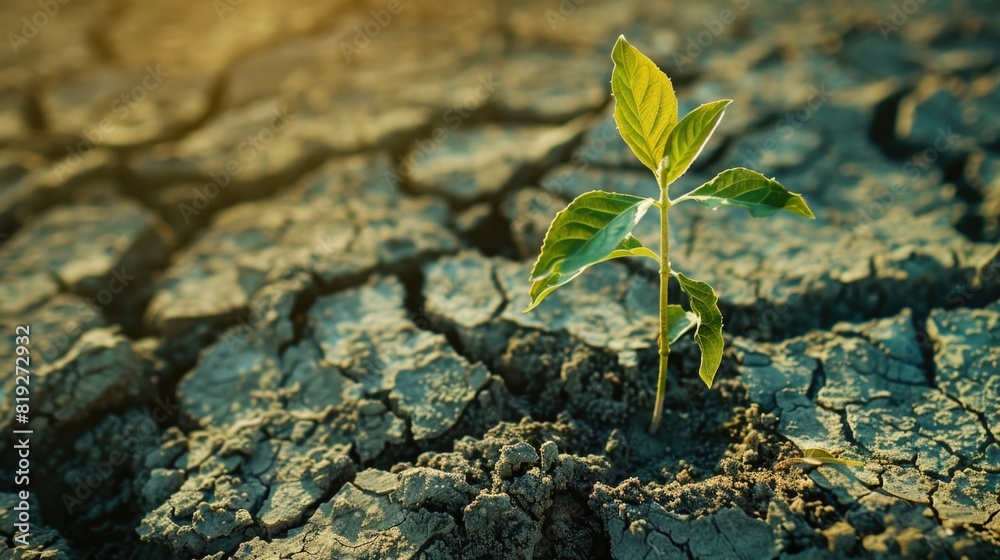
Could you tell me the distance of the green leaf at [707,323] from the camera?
65.7 inches

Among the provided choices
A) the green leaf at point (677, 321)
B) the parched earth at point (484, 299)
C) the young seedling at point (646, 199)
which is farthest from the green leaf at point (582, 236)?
the parched earth at point (484, 299)

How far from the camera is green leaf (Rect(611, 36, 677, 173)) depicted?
1.50 metres

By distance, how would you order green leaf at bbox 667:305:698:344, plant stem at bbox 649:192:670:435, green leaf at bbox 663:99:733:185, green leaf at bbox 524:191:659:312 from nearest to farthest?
green leaf at bbox 524:191:659:312, green leaf at bbox 663:99:733:185, plant stem at bbox 649:192:670:435, green leaf at bbox 667:305:698:344

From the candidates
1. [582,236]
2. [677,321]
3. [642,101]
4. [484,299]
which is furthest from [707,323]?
[484,299]

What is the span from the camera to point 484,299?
8.22 ft

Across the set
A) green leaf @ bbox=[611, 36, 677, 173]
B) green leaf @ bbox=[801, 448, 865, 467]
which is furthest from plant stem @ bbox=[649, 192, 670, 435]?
green leaf @ bbox=[801, 448, 865, 467]

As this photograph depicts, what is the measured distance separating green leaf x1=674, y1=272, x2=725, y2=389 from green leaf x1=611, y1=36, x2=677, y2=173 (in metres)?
0.32

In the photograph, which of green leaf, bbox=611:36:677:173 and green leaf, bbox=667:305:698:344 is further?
green leaf, bbox=667:305:698:344

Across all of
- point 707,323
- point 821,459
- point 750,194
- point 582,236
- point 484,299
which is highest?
point 484,299

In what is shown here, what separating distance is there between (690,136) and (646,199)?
0.20 m

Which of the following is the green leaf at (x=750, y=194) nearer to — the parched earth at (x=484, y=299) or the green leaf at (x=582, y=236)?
the green leaf at (x=582, y=236)

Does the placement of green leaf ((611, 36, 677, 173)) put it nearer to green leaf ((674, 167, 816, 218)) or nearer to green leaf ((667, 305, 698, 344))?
green leaf ((674, 167, 816, 218))

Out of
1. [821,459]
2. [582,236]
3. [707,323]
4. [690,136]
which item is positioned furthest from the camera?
[821,459]

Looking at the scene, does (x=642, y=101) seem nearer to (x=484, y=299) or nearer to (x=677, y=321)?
(x=677, y=321)
